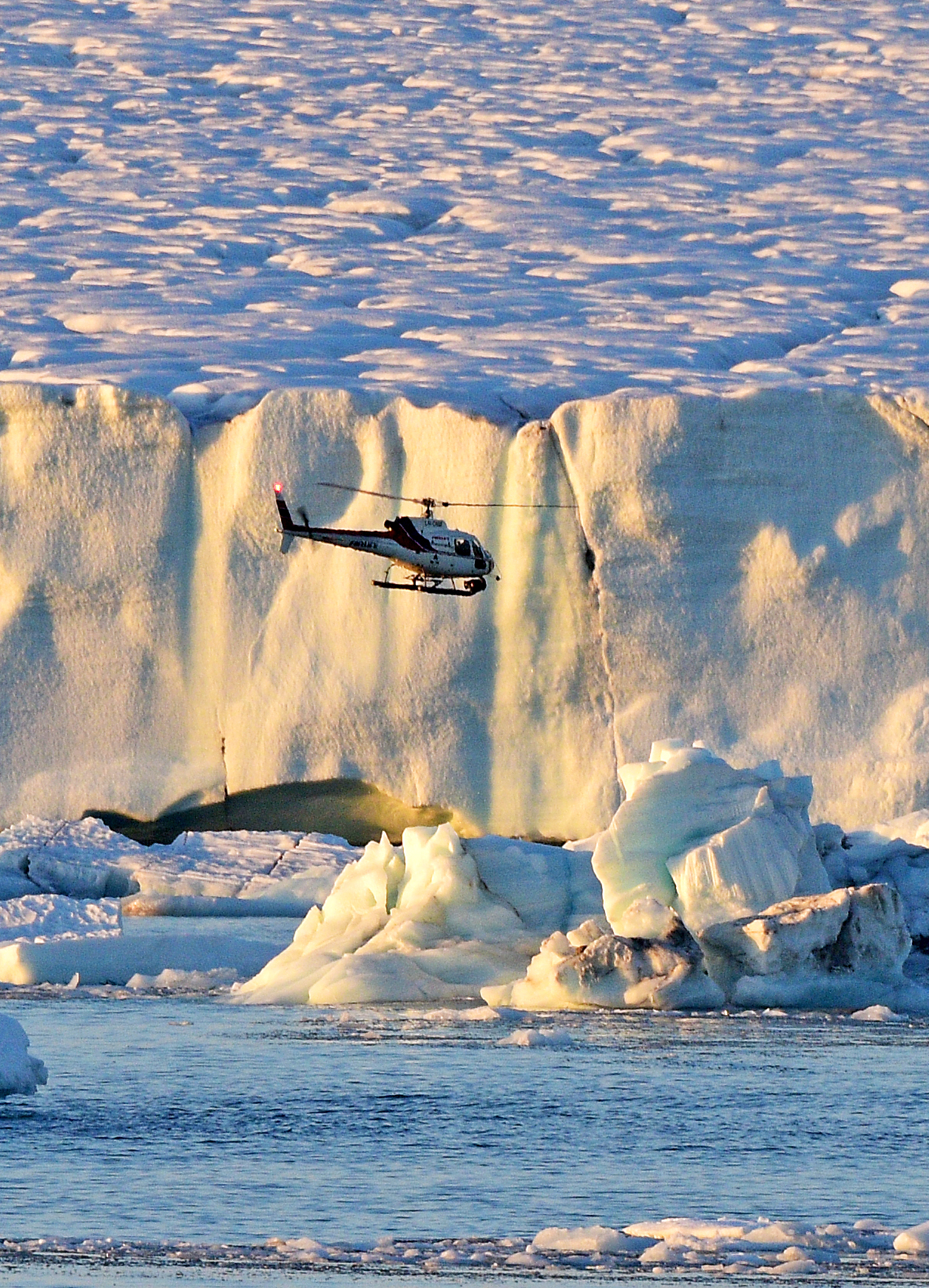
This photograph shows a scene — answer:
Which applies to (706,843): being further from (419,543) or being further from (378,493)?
(378,493)

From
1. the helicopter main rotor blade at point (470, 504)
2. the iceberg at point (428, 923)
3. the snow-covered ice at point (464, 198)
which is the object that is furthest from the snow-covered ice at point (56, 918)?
the snow-covered ice at point (464, 198)

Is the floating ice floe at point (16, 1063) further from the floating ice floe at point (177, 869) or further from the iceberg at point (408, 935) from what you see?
the floating ice floe at point (177, 869)

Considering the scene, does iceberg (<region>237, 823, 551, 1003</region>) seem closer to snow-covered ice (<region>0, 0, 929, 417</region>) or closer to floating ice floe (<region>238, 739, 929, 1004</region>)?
floating ice floe (<region>238, 739, 929, 1004</region>)

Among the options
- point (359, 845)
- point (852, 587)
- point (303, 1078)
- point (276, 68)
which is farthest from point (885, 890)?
point (276, 68)

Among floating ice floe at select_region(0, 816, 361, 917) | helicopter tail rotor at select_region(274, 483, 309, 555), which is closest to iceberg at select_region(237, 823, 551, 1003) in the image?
floating ice floe at select_region(0, 816, 361, 917)

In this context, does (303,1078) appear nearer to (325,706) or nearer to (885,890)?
(885,890)

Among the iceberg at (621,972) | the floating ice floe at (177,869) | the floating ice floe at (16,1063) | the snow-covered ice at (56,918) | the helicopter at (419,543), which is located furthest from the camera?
the helicopter at (419,543)

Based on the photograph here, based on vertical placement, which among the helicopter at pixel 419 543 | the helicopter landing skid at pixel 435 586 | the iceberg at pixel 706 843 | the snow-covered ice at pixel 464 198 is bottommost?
the iceberg at pixel 706 843
